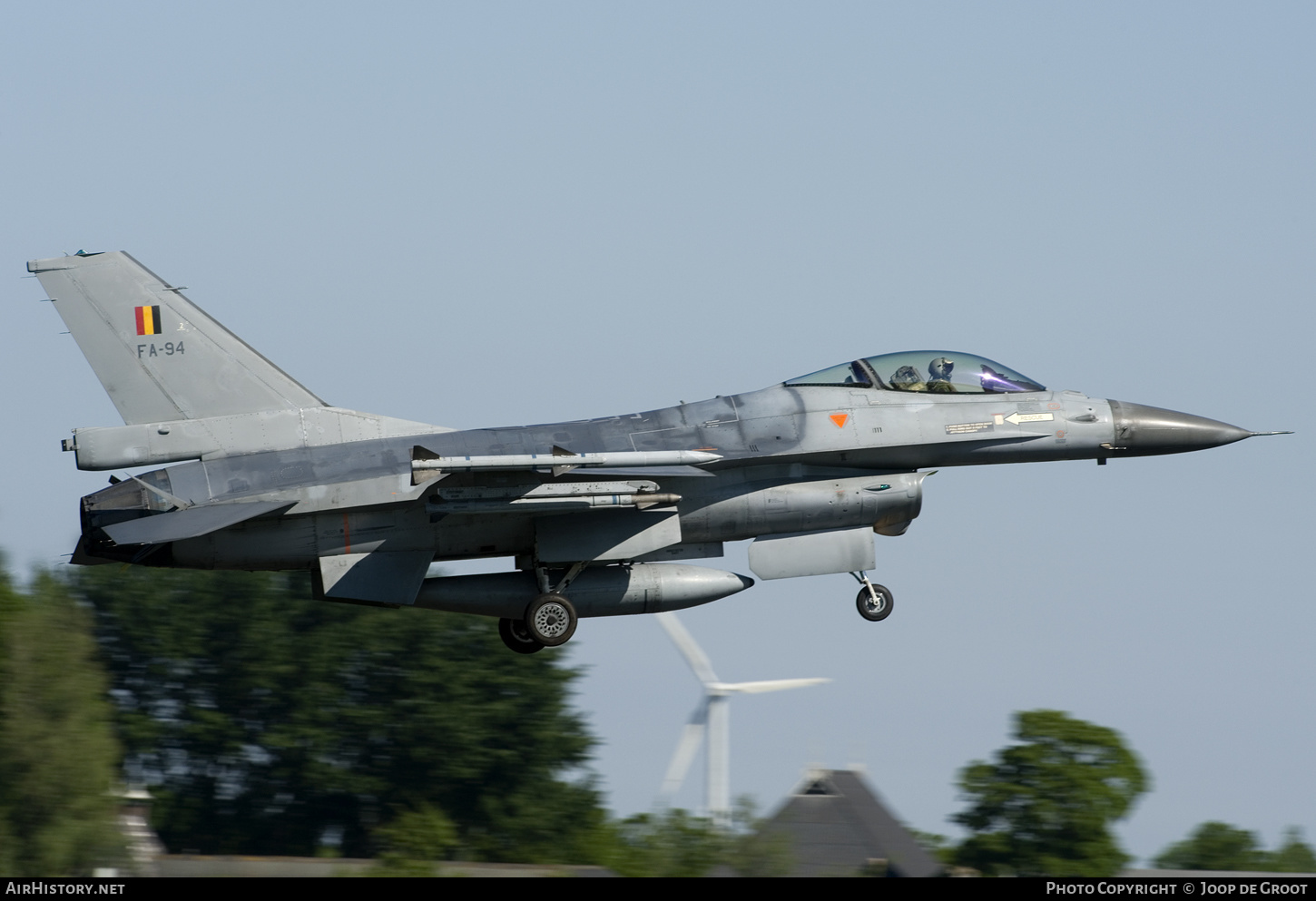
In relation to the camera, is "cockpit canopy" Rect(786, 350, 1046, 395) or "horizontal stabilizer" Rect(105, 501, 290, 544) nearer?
"horizontal stabilizer" Rect(105, 501, 290, 544)

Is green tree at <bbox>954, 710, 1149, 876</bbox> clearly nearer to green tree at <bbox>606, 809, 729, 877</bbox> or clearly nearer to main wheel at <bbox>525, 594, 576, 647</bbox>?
green tree at <bbox>606, 809, 729, 877</bbox>

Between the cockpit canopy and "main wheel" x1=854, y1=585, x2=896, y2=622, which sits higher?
the cockpit canopy

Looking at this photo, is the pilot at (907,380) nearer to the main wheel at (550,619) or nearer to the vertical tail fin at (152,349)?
the main wheel at (550,619)

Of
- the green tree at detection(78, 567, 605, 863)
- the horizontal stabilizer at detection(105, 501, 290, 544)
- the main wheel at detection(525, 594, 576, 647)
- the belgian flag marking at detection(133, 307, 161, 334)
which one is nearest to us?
the horizontal stabilizer at detection(105, 501, 290, 544)

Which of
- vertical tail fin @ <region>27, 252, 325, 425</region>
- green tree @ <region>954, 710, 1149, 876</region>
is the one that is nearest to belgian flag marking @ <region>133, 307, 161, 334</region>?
vertical tail fin @ <region>27, 252, 325, 425</region>

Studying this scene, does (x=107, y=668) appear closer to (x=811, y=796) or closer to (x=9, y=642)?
(x=9, y=642)

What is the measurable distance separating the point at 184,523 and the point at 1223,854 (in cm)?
4930

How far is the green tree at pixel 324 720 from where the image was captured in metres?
55.6

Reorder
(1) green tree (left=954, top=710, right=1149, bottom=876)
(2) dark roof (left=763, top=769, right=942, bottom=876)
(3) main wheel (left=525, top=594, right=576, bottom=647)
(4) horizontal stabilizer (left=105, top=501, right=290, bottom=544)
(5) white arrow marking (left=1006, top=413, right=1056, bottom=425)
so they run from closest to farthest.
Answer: (4) horizontal stabilizer (left=105, top=501, right=290, bottom=544) < (3) main wheel (left=525, top=594, right=576, bottom=647) < (5) white arrow marking (left=1006, top=413, right=1056, bottom=425) < (1) green tree (left=954, top=710, right=1149, bottom=876) < (2) dark roof (left=763, top=769, right=942, bottom=876)

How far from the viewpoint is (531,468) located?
57.4 feet

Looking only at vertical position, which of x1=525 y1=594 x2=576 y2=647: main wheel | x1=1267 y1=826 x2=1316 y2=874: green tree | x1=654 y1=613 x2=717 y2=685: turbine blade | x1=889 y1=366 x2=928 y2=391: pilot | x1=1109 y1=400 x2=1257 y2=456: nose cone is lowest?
x1=1267 y1=826 x2=1316 y2=874: green tree

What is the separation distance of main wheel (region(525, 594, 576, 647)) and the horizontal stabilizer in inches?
129

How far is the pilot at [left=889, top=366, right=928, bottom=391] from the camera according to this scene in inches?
800

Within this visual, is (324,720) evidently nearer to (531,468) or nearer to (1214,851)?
(1214,851)
